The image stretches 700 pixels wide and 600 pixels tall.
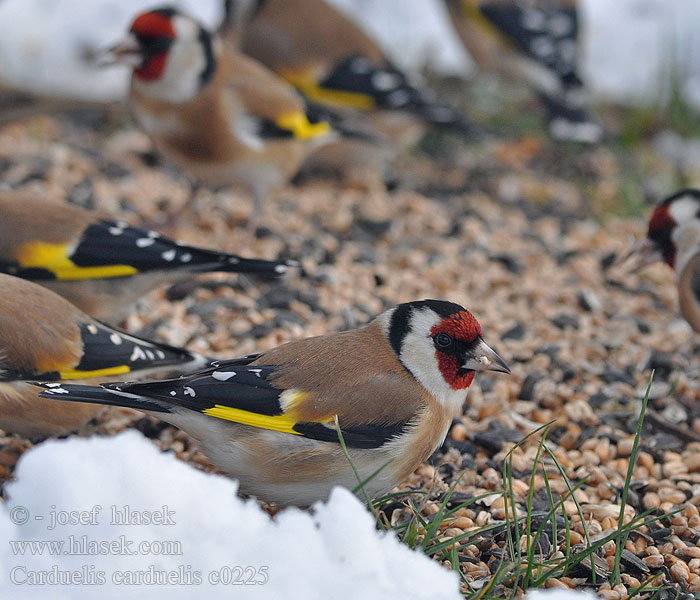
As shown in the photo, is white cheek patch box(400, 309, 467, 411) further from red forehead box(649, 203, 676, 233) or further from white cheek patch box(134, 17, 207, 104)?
white cheek patch box(134, 17, 207, 104)

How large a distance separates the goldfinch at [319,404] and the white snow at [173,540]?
1.04 feet

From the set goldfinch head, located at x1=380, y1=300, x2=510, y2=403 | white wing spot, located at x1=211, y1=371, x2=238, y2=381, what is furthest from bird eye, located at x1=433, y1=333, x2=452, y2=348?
white wing spot, located at x1=211, y1=371, x2=238, y2=381

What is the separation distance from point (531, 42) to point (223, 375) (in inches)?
170

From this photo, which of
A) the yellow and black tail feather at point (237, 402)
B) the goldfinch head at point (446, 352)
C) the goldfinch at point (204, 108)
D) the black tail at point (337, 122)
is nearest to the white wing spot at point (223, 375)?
the yellow and black tail feather at point (237, 402)

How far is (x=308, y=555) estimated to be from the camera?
1.77 meters

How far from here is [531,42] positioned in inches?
232

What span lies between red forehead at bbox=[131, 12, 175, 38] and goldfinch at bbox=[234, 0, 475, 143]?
1.16m

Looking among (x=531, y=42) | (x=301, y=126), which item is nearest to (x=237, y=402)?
(x=301, y=126)

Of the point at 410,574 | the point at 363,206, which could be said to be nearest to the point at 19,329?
the point at 410,574

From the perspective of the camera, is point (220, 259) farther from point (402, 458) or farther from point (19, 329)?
point (402, 458)

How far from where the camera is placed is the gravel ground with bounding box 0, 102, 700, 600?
2.64m

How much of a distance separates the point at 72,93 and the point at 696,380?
3.96 meters

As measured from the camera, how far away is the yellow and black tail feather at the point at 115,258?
114 inches

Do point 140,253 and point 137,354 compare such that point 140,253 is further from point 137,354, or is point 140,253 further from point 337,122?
point 337,122
